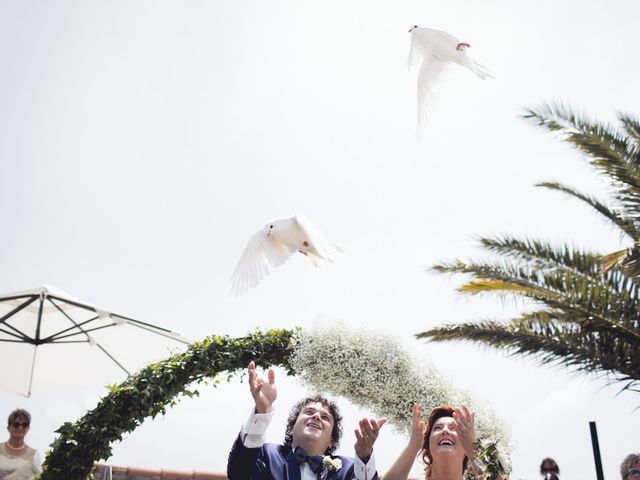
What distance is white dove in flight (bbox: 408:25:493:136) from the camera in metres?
6.04

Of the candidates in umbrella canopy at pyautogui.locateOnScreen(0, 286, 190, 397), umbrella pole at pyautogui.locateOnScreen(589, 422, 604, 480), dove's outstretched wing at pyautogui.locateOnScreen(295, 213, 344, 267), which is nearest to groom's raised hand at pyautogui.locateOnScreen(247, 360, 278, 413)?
dove's outstretched wing at pyautogui.locateOnScreen(295, 213, 344, 267)

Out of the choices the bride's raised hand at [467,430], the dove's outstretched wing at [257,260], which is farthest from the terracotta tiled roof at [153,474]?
the bride's raised hand at [467,430]

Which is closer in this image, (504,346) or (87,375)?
(87,375)

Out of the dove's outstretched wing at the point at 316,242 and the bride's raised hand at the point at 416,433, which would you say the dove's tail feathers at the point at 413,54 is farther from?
the bride's raised hand at the point at 416,433

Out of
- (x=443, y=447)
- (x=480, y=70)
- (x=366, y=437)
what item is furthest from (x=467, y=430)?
(x=480, y=70)

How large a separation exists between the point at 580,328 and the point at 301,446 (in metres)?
5.84

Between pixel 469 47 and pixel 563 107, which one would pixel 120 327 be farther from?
pixel 563 107

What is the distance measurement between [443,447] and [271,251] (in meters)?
2.55

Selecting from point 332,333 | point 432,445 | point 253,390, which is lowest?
point 432,445

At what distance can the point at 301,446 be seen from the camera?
4.18 m

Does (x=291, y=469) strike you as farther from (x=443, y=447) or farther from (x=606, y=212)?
(x=606, y=212)

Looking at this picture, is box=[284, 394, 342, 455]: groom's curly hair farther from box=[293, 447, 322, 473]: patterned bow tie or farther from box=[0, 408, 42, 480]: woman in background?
box=[0, 408, 42, 480]: woman in background

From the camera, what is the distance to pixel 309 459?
13.4 ft

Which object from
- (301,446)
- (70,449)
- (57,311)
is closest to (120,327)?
(57,311)
